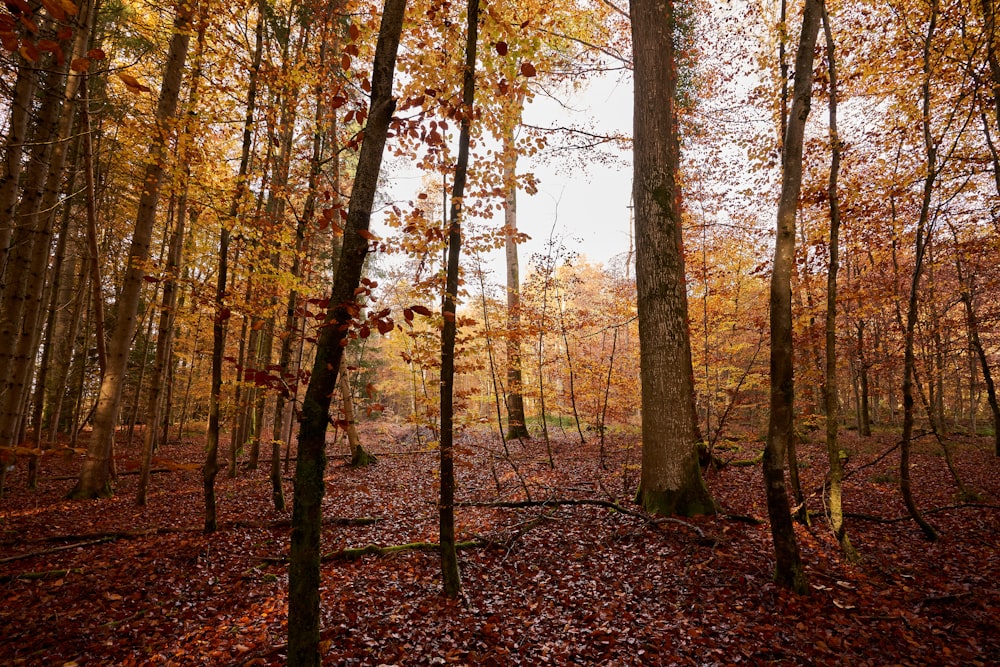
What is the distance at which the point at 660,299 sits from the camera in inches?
258

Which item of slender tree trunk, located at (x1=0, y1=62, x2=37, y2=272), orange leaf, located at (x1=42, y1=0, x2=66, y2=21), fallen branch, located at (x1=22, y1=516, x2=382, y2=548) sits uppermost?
slender tree trunk, located at (x1=0, y1=62, x2=37, y2=272)

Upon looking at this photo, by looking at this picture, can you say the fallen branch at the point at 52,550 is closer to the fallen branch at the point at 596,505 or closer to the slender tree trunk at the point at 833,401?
the fallen branch at the point at 596,505

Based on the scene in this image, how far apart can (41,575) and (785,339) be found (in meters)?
8.76

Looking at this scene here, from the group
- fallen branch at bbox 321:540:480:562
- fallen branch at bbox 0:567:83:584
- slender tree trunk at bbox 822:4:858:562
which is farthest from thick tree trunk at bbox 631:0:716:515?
fallen branch at bbox 0:567:83:584

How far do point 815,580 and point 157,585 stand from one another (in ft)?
24.4

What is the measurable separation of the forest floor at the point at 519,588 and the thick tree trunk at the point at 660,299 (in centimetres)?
59

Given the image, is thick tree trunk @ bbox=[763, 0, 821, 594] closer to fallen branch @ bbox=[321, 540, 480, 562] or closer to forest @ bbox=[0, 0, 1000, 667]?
Result: forest @ bbox=[0, 0, 1000, 667]

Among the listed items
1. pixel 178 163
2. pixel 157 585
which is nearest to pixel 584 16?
pixel 178 163

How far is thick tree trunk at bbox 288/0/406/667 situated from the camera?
2.83 metres

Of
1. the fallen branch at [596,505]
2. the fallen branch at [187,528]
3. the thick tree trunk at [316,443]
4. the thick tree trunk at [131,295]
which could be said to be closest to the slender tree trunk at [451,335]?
the thick tree trunk at [316,443]

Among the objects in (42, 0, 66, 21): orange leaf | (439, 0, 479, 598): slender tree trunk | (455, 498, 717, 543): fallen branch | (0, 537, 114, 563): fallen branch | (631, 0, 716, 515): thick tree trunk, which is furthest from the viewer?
(631, 0, 716, 515): thick tree trunk

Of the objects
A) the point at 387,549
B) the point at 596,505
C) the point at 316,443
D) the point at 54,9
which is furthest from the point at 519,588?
the point at 54,9

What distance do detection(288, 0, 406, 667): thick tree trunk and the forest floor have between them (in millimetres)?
1233

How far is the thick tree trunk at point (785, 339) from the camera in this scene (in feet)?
14.8
